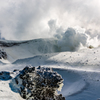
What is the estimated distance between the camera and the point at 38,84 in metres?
3.71

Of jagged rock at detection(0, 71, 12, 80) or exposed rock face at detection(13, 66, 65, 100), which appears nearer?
exposed rock face at detection(13, 66, 65, 100)

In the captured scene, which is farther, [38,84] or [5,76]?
[5,76]

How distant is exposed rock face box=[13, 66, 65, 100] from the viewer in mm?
3598

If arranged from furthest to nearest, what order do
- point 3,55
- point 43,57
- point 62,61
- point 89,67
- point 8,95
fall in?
point 3,55, point 43,57, point 62,61, point 89,67, point 8,95

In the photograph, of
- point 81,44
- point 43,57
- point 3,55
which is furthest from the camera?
point 81,44

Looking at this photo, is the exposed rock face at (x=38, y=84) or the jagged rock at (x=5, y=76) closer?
the exposed rock face at (x=38, y=84)

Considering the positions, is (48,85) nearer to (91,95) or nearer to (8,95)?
(8,95)

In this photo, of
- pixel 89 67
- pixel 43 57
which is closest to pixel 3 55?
pixel 43 57

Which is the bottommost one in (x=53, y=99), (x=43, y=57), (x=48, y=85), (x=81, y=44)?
(x=53, y=99)

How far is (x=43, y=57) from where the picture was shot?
48.5 feet

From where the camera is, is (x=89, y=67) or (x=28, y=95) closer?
(x=28, y=95)

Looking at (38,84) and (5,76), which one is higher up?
(5,76)

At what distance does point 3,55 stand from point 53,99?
51.0ft

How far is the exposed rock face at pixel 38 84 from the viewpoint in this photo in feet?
11.8
